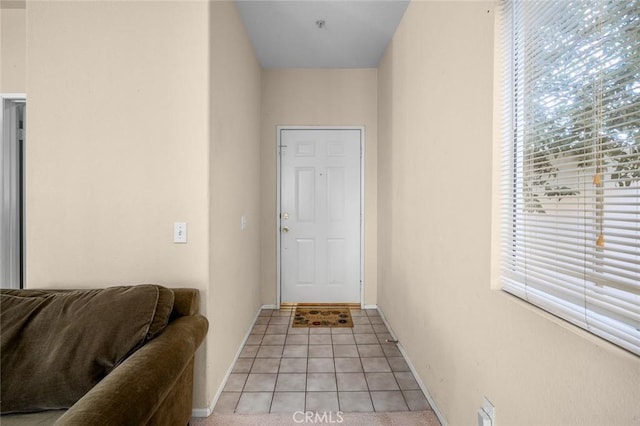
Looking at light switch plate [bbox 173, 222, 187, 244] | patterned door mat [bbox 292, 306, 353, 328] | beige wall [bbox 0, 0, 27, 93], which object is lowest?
patterned door mat [bbox 292, 306, 353, 328]

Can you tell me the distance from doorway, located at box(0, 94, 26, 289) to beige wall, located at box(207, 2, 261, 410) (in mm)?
1532

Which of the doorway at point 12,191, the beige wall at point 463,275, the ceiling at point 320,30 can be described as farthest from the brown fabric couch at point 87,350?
the ceiling at point 320,30

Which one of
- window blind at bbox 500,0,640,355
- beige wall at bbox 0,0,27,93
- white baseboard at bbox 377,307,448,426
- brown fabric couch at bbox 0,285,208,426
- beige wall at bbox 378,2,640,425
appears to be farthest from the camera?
beige wall at bbox 0,0,27,93

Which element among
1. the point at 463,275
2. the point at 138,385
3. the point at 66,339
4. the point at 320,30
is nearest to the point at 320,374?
the point at 463,275

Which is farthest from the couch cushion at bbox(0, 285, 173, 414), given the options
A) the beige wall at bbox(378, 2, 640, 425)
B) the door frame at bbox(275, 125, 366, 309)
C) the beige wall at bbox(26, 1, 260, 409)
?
the door frame at bbox(275, 125, 366, 309)

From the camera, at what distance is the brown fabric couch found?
3.50ft

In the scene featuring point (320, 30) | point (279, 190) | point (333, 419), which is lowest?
point (333, 419)

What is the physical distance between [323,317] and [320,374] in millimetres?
1030

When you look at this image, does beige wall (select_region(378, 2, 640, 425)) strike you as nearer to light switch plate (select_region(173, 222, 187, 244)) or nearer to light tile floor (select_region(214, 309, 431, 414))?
light tile floor (select_region(214, 309, 431, 414))

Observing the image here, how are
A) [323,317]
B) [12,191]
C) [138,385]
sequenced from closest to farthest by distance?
[138,385], [12,191], [323,317]

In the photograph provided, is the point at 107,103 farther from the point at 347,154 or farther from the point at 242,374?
the point at 347,154

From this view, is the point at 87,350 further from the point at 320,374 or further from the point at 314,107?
the point at 314,107

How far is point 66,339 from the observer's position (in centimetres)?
118

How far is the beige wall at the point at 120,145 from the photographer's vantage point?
1614 millimetres
